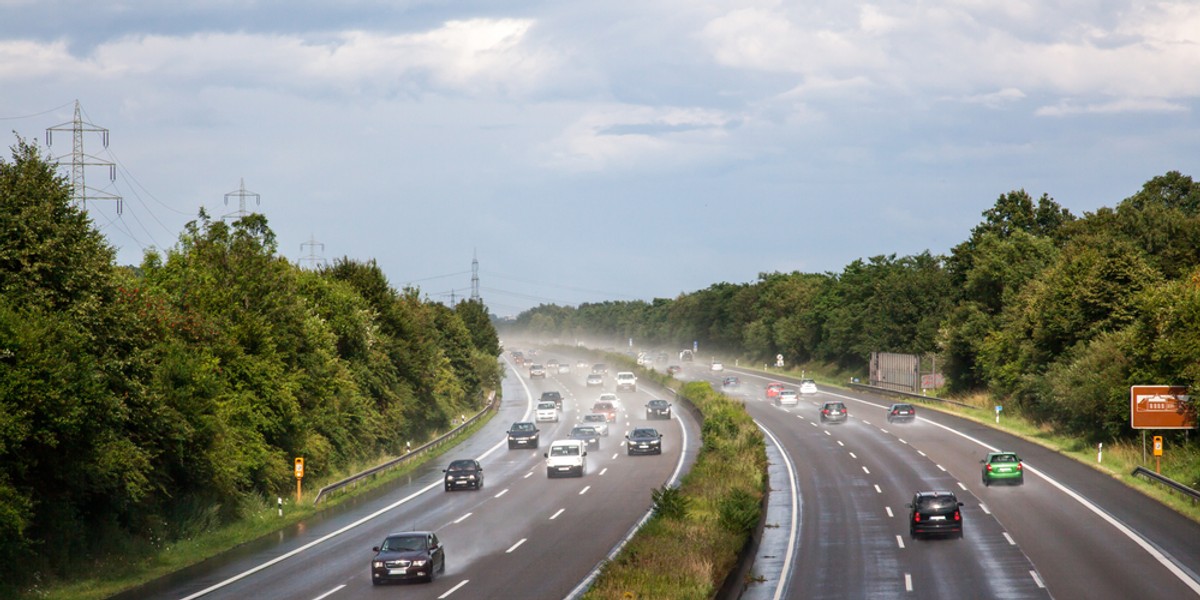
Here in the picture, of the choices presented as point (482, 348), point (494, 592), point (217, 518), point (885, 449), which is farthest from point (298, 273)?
point (482, 348)

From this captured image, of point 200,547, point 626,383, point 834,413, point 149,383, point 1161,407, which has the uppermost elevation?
point 149,383

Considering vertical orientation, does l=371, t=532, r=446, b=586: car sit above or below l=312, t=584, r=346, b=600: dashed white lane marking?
above

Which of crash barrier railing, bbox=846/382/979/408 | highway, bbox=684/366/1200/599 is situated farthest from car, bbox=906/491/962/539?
crash barrier railing, bbox=846/382/979/408

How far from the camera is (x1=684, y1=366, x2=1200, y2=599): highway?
2992 cm

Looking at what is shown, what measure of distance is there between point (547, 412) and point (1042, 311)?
124ft

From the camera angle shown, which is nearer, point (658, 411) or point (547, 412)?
point (658, 411)

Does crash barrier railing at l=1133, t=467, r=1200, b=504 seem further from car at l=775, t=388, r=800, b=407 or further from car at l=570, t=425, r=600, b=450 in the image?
car at l=775, t=388, r=800, b=407

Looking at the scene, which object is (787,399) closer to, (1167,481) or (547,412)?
(547,412)

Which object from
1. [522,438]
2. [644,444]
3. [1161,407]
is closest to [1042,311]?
[1161,407]

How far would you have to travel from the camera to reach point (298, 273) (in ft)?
225

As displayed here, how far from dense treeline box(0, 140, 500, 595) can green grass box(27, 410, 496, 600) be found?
0.55 m

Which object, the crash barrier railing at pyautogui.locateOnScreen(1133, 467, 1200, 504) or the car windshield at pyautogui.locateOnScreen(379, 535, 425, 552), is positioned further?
the crash barrier railing at pyautogui.locateOnScreen(1133, 467, 1200, 504)

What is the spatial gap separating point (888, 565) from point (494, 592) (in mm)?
Result: 11272

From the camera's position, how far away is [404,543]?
3222 cm
